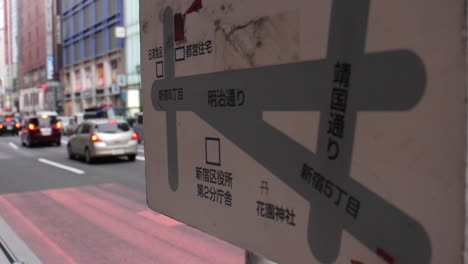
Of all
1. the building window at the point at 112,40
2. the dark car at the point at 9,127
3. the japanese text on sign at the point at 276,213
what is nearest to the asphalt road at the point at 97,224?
the japanese text on sign at the point at 276,213

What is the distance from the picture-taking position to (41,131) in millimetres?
23781

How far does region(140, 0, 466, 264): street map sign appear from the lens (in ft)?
2.82

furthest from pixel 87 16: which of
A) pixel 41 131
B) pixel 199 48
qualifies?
pixel 199 48

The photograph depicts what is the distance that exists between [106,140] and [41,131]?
9.75 m

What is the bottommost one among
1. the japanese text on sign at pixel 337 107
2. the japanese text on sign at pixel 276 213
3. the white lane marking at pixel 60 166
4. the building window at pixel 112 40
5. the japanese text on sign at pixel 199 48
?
the white lane marking at pixel 60 166

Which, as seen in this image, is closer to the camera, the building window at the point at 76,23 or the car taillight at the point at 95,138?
the car taillight at the point at 95,138

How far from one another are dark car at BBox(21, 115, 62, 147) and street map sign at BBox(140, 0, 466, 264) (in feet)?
79.3

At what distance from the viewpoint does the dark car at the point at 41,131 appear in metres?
23.8

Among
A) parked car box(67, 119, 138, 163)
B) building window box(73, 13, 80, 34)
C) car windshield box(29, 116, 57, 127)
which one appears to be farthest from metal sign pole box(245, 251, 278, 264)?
building window box(73, 13, 80, 34)

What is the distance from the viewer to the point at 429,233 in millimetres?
885

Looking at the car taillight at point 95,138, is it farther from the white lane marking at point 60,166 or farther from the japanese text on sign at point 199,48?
the japanese text on sign at point 199,48

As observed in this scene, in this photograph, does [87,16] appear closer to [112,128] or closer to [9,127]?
[9,127]

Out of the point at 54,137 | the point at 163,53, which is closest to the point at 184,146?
the point at 163,53

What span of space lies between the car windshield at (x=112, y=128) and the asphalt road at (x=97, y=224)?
120 inches
